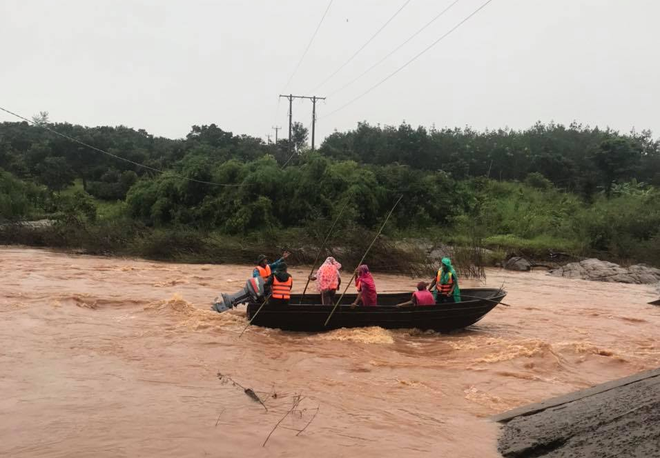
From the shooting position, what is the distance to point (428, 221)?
33.6 meters

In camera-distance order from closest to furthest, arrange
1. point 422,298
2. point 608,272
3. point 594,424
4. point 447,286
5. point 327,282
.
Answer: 1. point 594,424
2. point 422,298
3. point 327,282
4. point 447,286
5. point 608,272

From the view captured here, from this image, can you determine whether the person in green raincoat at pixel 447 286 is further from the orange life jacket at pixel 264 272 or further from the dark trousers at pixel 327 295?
A: the orange life jacket at pixel 264 272

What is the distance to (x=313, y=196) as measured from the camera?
29.5 meters

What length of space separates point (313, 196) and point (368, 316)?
18.9 metres

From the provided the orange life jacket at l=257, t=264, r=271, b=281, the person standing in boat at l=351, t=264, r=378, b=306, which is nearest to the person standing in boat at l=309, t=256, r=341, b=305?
the person standing in boat at l=351, t=264, r=378, b=306

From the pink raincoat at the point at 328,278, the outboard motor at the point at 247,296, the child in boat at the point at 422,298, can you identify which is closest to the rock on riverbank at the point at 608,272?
the child in boat at the point at 422,298

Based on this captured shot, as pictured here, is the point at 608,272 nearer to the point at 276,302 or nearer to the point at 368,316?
the point at 368,316

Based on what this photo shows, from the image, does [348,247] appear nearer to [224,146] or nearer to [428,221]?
[428,221]

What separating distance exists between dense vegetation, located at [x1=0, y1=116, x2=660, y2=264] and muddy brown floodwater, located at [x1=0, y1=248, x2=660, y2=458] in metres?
10.7

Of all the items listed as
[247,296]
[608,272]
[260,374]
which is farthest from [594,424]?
[608,272]

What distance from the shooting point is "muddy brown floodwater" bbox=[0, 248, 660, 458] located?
5.63m

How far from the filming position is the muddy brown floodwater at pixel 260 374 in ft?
18.5

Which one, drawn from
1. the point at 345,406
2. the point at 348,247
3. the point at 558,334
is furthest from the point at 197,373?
the point at 348,247

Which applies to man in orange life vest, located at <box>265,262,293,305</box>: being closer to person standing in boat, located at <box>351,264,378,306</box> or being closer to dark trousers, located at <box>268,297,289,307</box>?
dark trousers, located at <box>268,297,289,307</box>
